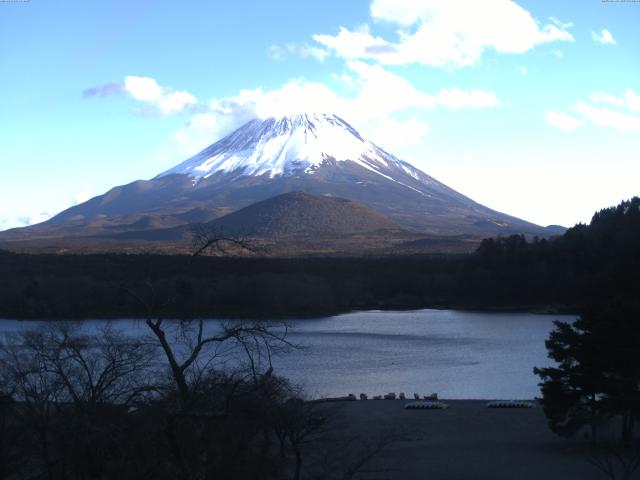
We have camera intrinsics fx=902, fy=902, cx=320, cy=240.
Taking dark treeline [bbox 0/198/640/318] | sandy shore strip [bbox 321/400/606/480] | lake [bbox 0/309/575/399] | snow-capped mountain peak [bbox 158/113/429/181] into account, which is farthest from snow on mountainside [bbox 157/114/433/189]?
sandy shore strip [bbox 321/400/606/480]

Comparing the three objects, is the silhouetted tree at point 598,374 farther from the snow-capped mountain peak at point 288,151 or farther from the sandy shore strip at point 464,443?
the snow-capped mountain peak at point 288,151

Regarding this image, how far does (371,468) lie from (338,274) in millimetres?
34774

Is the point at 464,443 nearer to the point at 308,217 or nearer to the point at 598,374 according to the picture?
the point at 598,374

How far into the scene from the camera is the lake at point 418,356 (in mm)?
18094

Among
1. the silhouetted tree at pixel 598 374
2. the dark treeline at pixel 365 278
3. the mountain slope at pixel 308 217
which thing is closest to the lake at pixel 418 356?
the dark treeline at pixel 365 278

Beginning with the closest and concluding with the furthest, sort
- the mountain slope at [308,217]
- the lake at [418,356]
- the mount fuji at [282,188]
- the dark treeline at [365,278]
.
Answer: the lake at [418,356]
the dark treeline at [365,278]
the mountain slope at [308,217]
the mount fuji at [282,188]

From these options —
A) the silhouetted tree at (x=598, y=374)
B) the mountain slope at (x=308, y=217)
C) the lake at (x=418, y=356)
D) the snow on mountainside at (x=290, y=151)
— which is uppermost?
the snow on mountainside at (x=290, y=151)

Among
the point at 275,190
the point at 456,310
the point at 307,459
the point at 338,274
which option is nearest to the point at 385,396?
the point at 307,459

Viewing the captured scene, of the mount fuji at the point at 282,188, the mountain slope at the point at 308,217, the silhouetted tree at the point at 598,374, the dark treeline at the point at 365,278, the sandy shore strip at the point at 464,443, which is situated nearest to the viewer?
the sandy shore strip at the point at 464,443

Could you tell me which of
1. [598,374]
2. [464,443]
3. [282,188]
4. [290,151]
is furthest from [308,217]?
[598,374]

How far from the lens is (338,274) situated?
150 feet

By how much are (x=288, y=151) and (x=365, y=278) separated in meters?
70.6

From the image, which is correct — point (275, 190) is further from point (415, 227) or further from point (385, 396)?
point (385, 396)

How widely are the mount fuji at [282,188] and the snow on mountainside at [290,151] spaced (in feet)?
0.41
